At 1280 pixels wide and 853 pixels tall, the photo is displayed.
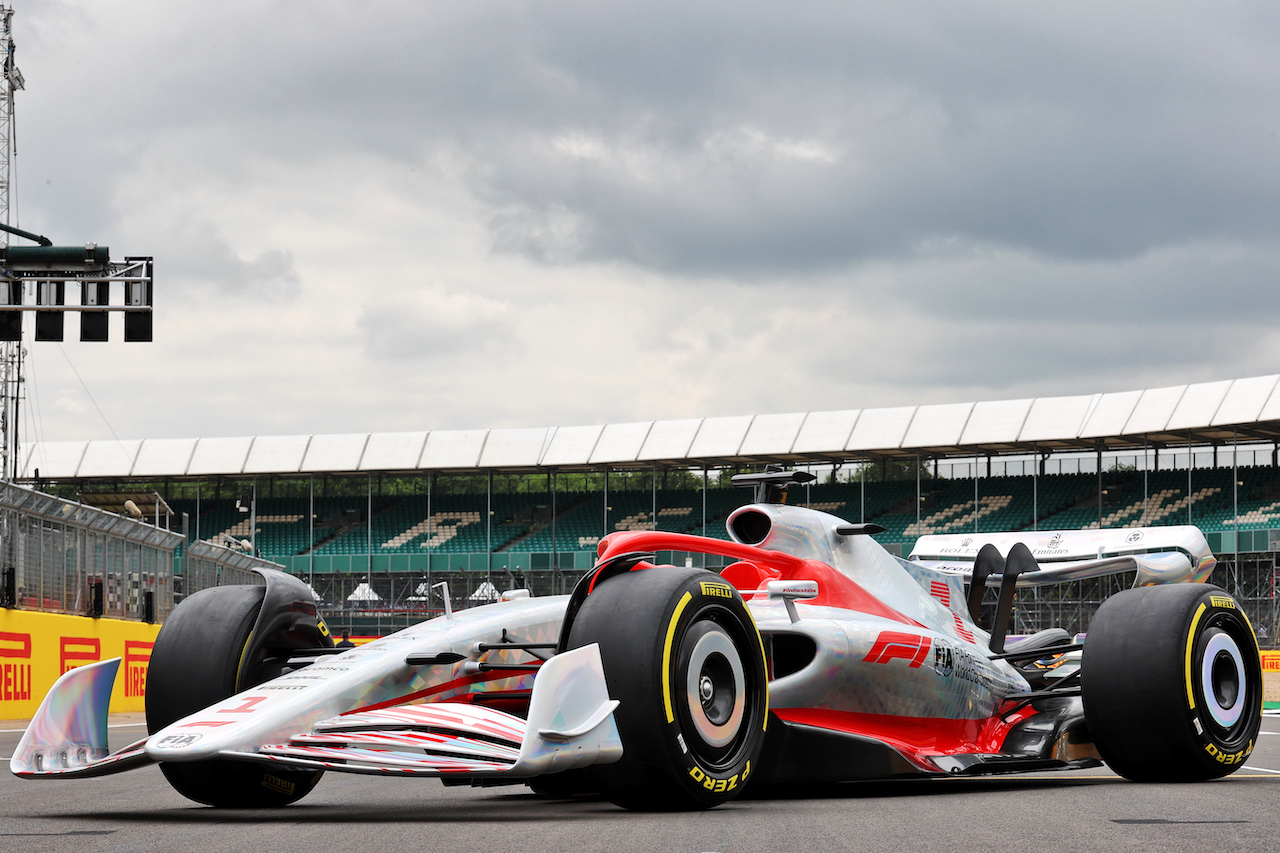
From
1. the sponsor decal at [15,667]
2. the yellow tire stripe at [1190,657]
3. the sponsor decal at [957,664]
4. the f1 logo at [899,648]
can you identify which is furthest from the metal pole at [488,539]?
the yellow tire stripe at [1190,657]

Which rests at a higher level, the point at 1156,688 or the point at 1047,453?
the point at 1047,453

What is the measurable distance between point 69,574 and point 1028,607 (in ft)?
108

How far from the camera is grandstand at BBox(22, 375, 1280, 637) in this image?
45906 millimetres

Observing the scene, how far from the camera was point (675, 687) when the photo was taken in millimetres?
6352

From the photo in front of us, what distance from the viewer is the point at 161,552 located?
2775 centimetres

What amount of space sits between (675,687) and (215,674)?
2.58m

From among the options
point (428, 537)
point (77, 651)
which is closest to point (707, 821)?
point (77, 651)

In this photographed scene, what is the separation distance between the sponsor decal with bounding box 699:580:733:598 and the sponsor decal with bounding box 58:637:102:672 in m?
16.2

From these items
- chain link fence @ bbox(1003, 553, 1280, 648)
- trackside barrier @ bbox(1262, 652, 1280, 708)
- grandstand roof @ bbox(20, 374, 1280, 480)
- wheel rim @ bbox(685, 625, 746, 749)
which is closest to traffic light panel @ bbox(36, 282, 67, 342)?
wheel rim @ bbox(685, 625, 746, 749)

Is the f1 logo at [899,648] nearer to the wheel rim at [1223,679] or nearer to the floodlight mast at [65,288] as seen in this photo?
the wheel rim at [1223,679]

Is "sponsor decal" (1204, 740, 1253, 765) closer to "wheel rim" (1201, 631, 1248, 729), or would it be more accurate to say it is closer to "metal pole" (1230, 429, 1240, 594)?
"wheel rim" (1201, 631, 1248, 729)

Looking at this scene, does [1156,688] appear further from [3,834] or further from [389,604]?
[389,604]

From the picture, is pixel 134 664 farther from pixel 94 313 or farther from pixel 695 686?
pixel 695 686

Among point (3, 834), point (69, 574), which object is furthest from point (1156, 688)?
Result: point (69, 574)
